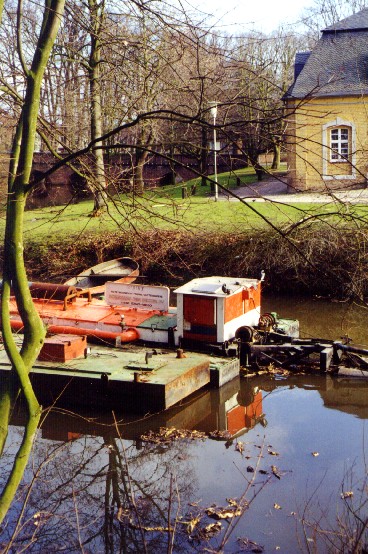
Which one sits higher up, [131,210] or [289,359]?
[131,210]

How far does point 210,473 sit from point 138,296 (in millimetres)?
6325

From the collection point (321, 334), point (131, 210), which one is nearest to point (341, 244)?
point (321, 334)

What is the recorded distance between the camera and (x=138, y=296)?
16.8 m

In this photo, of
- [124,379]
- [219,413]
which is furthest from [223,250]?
[124,379]

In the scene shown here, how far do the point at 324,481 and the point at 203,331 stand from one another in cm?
534

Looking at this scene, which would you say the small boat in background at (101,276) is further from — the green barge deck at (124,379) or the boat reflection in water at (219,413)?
the boat reflection in water at (219,413)

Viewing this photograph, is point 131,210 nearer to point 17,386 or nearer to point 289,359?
point 17,386

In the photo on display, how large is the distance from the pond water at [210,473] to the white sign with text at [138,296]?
2.55 meters

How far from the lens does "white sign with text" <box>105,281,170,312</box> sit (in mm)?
16578

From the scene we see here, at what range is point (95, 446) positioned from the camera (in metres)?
12.4

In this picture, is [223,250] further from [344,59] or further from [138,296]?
[344,59]

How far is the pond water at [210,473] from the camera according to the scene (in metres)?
9.12

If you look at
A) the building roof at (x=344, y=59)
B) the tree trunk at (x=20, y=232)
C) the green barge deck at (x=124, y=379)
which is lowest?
the green barge deck at (x=124, y=379)

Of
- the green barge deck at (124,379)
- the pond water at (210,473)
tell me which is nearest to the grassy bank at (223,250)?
the green barge deck at (124,379)
